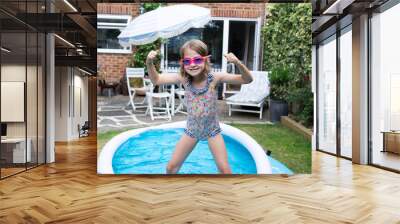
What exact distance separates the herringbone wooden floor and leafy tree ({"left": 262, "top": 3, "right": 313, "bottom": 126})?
1106mm

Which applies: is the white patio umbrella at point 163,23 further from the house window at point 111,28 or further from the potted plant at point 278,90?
the potted plant at point 278,90

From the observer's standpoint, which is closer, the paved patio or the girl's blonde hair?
the girl's blonde hair

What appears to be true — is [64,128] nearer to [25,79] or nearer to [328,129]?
[25,79]

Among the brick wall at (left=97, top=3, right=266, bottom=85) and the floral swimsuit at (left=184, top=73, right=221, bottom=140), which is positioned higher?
the brick wall at (left=97, top=3, right=266, bottom=85)

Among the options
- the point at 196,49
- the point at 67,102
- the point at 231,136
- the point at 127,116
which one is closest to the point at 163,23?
the point at 196,49

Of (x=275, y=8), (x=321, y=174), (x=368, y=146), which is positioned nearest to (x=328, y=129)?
(x=368, y=146)

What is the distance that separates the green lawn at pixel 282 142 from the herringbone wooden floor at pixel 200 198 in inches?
8.8

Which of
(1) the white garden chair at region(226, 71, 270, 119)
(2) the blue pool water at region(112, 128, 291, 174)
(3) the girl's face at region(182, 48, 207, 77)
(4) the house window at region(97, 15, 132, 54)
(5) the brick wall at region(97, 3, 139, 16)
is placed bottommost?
(2) the blue pool water at region(112, 128, 291, 174)

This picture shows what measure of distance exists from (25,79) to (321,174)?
15.4 ft

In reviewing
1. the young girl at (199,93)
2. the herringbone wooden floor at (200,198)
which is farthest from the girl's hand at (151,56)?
the herringbone wooden floor at (200,198)

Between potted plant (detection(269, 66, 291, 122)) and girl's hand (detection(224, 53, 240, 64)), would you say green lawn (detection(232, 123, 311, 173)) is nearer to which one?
potted plant (detection(269, 66, 291, 122))

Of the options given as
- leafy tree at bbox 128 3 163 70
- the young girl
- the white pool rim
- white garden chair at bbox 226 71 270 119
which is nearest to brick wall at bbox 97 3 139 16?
leafy tree at bbox 128 3 163 70

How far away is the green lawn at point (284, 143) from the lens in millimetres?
5848

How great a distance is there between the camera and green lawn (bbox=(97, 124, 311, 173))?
19.2 feet
